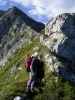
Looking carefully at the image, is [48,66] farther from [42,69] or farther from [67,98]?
[67,98]

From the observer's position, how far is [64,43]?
7156 inches

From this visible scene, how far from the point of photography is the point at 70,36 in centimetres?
18588

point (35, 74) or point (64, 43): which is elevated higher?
point (64, 43)

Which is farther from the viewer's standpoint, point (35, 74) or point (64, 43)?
point (64, 43)

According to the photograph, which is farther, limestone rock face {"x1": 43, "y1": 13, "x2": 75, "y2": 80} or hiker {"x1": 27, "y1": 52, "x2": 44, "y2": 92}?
Answer: limestone rock face {"x1": 43, "y1": 13, "x2": 75, "y2": 80}

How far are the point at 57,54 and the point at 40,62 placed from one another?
813cm

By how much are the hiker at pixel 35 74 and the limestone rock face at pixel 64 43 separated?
23.7 ft

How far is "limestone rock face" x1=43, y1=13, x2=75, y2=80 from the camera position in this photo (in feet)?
575

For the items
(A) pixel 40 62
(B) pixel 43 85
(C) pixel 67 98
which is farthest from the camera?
(A) pixel 40 62

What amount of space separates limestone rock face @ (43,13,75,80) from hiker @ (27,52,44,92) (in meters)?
7.24

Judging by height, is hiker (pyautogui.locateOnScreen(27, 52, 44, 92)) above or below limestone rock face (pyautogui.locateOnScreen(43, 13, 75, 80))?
below

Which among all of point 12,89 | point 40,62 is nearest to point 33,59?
point 40,62

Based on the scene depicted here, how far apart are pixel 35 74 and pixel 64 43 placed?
1981 centimetres

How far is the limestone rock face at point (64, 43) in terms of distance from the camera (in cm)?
17539
